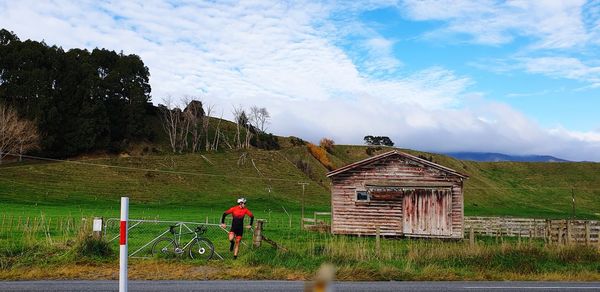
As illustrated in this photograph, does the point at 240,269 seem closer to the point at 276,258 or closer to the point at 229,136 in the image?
the point at 276,258

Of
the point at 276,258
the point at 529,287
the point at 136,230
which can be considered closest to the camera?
the point at 529,287

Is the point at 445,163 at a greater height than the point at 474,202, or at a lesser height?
greater

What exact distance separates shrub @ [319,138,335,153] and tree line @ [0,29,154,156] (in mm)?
33301

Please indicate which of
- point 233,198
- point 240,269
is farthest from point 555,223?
point 233,198

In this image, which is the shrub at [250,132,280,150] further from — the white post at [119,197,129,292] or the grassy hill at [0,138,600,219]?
the white post at [119,197,129,292]

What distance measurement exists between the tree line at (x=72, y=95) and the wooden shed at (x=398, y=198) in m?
48.2

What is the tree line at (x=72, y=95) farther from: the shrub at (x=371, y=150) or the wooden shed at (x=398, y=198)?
the wooden shed at (x=398, y=198)

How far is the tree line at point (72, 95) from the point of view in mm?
66625

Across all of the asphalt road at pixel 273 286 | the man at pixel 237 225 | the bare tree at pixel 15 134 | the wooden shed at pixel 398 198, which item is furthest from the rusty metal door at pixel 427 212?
the bare tree at pixel 15 134

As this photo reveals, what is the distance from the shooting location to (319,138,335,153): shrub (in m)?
99.2

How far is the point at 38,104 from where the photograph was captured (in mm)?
65938

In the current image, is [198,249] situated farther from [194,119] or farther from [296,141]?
[296,141]

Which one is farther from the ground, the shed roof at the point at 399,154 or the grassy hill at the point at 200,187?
the shed roof at the point at 399,154

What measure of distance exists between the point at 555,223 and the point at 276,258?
2060 cm
